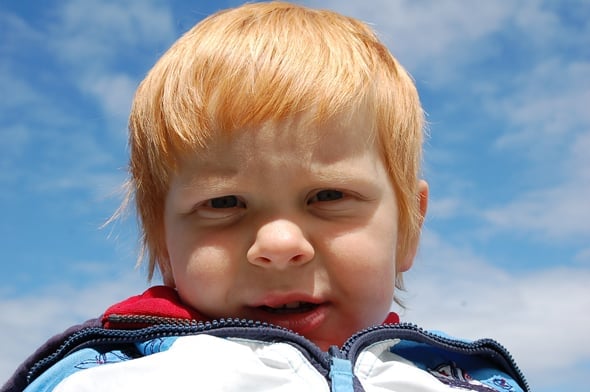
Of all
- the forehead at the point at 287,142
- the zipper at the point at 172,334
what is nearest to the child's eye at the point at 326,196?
the forehead at the point at 287,142

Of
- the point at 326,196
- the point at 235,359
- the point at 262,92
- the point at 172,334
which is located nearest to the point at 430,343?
the point at 326,196

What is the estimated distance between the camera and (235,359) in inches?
83.6

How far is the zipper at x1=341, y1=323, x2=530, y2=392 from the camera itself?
2322 mm

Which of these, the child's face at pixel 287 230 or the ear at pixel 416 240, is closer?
the child's face at pixel 287 230

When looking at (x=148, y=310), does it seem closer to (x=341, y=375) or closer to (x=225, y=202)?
(x=225, y=202)

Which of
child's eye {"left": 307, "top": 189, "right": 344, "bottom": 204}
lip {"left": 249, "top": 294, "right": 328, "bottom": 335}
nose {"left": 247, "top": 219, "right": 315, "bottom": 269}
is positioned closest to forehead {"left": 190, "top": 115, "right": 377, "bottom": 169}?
child's eye {"left": 307, "top": 189, "right": 344, "bottom": 204}

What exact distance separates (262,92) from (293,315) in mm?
715

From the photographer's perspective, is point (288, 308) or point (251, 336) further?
point (288, 308)

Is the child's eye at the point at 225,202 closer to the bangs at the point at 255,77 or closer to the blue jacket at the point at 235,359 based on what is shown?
the bangs at the point at 255,77

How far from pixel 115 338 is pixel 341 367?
732 millimetres

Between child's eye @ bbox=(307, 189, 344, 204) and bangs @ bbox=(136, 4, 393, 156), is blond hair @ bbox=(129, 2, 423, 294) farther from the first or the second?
child's eye @ bbox=(307, 189, 344, 204)

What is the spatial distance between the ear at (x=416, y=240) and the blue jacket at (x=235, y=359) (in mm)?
430

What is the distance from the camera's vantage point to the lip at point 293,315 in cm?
244

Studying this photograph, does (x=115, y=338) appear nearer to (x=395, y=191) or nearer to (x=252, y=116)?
(x=252, y=116)
